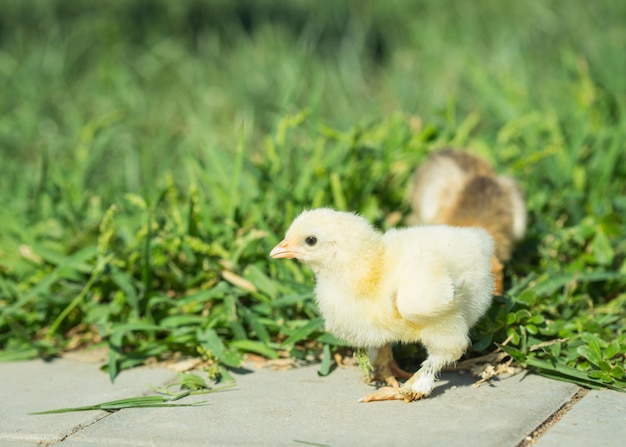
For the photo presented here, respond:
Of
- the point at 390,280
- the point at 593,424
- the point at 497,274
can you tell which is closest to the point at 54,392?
the point at 390,280

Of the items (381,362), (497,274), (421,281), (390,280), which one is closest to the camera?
(421,281)

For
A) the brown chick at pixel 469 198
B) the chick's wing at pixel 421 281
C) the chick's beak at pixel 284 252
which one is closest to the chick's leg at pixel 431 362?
the chick's wing at pixel 421 281

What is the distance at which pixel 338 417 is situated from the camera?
2.96m

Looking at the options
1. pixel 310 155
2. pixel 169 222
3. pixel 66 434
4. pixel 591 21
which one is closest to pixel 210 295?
pixel 169 222

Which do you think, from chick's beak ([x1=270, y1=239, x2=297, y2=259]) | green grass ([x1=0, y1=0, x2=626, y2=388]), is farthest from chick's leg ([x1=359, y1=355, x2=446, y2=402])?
chick's beak ([x1=270, y1=239, x2=297, y2=259])

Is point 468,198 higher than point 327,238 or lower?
higher

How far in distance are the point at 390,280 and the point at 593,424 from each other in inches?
31.1

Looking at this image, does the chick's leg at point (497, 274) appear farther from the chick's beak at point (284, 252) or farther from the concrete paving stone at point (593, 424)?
the chick's beak at point (284, 252)

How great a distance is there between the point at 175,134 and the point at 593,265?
3.09m

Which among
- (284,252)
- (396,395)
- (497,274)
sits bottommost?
(396,395)

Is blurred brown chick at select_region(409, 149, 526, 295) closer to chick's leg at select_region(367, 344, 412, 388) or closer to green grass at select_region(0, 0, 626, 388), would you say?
green grass at select_region(0, 0, 626, 388)

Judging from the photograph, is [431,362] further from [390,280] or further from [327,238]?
[327,238]

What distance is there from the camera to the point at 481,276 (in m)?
3.13

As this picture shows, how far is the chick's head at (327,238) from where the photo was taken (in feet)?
10.1
